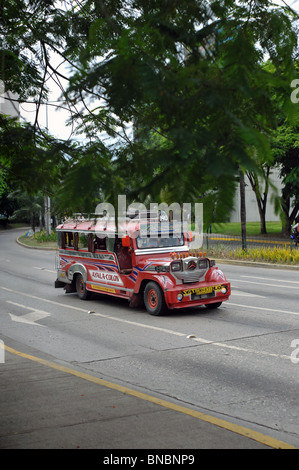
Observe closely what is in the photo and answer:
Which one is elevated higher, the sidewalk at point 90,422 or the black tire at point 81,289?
the black tire at point 81,289

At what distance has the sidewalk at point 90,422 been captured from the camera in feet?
17.7

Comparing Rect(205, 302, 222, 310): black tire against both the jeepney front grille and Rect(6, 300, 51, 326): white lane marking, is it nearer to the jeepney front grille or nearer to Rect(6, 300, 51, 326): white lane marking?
the jeepney front grille

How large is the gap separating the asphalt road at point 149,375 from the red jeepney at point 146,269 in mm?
428

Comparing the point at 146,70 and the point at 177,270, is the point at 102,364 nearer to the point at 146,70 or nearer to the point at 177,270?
the point at 177,270

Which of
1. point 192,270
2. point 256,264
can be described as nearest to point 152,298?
point 192,270

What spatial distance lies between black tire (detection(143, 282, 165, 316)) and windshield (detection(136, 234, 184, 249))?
1.14 m

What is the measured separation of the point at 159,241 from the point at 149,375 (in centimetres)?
589

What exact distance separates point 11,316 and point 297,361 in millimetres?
7448

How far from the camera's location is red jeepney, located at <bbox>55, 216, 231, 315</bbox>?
1264 centimetres

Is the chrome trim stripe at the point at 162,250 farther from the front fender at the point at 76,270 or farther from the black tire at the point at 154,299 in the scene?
the front fender at the point at 76,270

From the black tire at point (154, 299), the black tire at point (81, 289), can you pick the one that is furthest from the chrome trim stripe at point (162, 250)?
the black tire at point (81, 289)

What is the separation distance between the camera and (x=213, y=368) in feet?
28.4

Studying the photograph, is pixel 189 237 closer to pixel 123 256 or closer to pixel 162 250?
pixel 162 250

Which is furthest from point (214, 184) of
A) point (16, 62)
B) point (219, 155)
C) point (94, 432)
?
point (16, 62)
